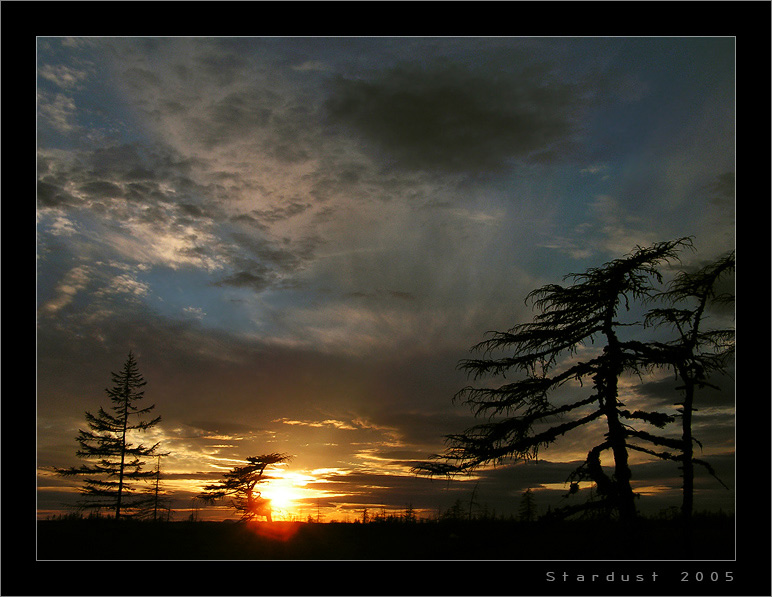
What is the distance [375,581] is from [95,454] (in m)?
44.3

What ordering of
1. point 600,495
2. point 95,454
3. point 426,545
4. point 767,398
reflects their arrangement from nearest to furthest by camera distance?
1. point 767,398
2. point 600,495
3. point 426,545
4. point 95,454

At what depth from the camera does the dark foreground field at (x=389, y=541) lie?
45.2ft

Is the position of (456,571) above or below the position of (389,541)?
above

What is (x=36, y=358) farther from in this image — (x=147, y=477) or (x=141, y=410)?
(x=147, y=477)

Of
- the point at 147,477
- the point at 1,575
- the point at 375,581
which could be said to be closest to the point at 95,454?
the point at 147,477

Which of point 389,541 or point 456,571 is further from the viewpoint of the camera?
point 389,541

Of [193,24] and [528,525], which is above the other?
[193,24]

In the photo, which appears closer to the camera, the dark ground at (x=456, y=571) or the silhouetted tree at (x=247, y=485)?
the dark ground at (x=456, y=571)

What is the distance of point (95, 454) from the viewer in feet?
151

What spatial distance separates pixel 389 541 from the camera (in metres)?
16.0

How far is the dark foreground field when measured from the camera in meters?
13.8

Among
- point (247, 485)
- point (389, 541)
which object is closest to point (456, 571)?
point (389, 541)

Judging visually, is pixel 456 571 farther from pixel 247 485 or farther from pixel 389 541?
pixel 247 485

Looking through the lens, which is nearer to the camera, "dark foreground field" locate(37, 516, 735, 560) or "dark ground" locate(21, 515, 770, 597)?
"dark ground" locate(21, 515, 770, 597)
